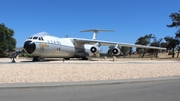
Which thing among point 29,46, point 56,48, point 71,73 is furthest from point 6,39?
point 71,73

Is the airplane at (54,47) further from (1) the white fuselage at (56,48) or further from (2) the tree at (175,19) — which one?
(2) the tree at (175,19)

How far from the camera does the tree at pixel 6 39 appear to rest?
54.8 m

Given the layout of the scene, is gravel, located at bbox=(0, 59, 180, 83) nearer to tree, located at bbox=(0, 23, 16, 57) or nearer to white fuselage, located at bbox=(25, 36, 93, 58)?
white fuselage, located at bbox=(25, 36, 93, 58)

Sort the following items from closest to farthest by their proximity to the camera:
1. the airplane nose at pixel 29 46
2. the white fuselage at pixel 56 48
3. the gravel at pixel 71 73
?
1. the gravel at pixel 71 73
2. the airplane nose at pixel 29 46
3. the white fuselage at pixel 56 48

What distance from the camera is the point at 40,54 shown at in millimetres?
27797

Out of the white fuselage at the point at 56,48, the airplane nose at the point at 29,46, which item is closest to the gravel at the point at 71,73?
the airplane nose at the point at 29,46

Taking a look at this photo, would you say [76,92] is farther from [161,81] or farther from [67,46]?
[67,46]

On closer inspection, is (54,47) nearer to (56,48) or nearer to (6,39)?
(56,48)

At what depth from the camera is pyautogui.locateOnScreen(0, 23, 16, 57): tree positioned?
180ft

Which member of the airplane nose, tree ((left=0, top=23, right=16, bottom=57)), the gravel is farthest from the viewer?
tree ((left=0, top=23, right=16, bottom=57))

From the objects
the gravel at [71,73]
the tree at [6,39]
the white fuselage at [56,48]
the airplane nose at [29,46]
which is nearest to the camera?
the gravel at [71,73]

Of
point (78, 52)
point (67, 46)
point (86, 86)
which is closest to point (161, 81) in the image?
point (86, 86)

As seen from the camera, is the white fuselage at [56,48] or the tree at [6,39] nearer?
the white fuselage at [56,48]

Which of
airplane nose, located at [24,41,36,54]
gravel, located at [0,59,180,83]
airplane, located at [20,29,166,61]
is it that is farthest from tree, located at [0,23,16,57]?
gravel, located at [0,59,180,83]
